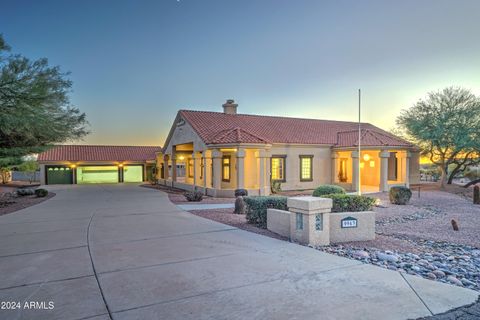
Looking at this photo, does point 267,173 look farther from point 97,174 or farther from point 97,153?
point 97,153

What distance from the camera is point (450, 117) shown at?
23.7 meters

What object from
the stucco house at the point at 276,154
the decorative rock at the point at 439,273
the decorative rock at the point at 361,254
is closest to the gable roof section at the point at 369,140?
the stucco house at the point at 276,154

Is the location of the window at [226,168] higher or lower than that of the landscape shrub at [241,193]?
higher

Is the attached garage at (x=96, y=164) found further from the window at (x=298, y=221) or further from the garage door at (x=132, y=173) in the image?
the window at (x=298, y=221)

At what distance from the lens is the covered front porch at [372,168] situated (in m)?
21.5

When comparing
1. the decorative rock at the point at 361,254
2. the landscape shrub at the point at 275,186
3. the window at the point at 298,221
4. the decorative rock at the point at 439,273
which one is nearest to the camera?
the decorative rock at the point at 439,273

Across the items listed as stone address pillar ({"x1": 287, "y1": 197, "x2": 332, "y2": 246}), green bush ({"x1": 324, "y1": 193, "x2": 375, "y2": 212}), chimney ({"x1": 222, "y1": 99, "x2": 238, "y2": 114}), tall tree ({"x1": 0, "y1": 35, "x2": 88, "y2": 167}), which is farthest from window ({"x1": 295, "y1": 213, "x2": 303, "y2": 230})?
chimney ({"x1": 222, "y1": 99, "x2": 238, "y2": 114})

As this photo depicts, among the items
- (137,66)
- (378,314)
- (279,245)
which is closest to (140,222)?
(279,245)

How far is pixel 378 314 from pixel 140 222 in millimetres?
8285

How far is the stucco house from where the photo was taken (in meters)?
19.6

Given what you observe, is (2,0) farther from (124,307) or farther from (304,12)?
(124,307)

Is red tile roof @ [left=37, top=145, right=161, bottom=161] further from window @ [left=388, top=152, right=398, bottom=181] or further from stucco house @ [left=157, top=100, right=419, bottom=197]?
window @ [left=388, top=152, right=398, bottom=181]

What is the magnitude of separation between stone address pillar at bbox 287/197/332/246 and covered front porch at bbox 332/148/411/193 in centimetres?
1492

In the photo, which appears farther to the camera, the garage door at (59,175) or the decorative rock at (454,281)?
the garage door at (59,175)
